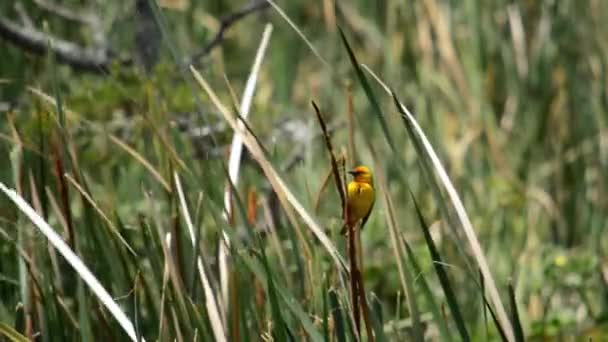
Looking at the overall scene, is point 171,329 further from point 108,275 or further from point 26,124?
point 26,124

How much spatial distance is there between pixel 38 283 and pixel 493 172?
2.89 meters

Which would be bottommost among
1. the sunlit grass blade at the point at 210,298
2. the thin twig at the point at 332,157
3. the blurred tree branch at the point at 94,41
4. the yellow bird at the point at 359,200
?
the sunlit grass blade at the point at 210,298

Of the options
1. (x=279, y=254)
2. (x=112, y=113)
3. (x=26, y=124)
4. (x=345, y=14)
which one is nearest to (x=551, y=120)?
(x=345, y=14)

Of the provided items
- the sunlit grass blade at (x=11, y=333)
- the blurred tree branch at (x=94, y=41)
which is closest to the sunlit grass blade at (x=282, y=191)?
the sunlit grass blade at (x=11, y=333)

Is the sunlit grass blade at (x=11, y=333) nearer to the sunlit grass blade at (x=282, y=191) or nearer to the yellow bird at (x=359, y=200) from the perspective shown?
the sunlit grass blade at (x=282, y=191)

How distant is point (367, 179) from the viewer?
1675 mm

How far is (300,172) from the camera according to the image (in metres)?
2.60

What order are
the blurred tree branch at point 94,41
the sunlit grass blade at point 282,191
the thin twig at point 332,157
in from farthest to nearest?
1. the blurred tree branch at point 94,41
2. the sunlit grass blade at point 282,191
3. the thin twig at point 332,157

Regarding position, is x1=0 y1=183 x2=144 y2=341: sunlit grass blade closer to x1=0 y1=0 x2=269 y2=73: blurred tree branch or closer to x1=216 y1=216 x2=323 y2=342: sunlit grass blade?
x1=216 y1=216 x2=323 y2=342: sunlit grass blade

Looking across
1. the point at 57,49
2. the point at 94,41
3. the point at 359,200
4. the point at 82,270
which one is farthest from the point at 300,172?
the point at 94,41

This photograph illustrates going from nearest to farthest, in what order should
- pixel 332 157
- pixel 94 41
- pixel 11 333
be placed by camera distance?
pixel 332 157
pixel 11 333
pixel 94 41

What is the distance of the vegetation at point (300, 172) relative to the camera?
1899 millimetres

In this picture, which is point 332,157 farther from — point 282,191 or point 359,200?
point 282,191

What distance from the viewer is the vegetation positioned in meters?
1.90
